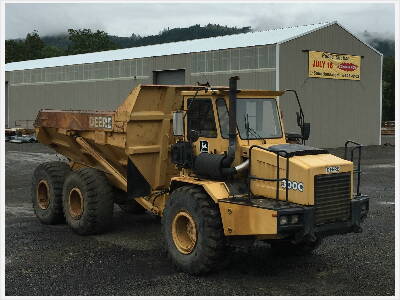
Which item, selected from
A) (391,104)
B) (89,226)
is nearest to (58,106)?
(89,226)

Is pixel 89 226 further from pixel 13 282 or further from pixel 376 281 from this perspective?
pixel 376 281

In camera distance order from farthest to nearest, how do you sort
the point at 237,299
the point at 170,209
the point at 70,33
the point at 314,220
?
the point at 70,33 < the point at 170,209 < the point at 314,220 < the point at 237,299

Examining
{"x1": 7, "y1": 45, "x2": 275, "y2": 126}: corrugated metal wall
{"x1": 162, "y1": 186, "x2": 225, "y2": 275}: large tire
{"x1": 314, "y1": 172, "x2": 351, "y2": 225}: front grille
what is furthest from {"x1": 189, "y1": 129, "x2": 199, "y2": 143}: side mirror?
{"x1": 7, "y1": 45, "x2": 275, "y2": 126}: corrugated metal wall

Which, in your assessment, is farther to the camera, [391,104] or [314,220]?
[391,104]

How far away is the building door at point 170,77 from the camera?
34.0m

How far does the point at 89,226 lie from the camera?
32.3ft

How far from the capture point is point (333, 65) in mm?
31859

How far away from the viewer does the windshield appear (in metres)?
8.01

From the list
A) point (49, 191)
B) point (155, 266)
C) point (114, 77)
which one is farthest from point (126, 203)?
point (114, 77)

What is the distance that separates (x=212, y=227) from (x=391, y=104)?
217ft

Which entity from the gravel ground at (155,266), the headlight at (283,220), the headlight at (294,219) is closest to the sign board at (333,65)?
the gravel ground at (155,266)

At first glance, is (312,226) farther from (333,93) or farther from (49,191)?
(333,93)

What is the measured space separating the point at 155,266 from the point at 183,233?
2.14ft

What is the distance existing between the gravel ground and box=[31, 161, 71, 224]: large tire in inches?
8.9
